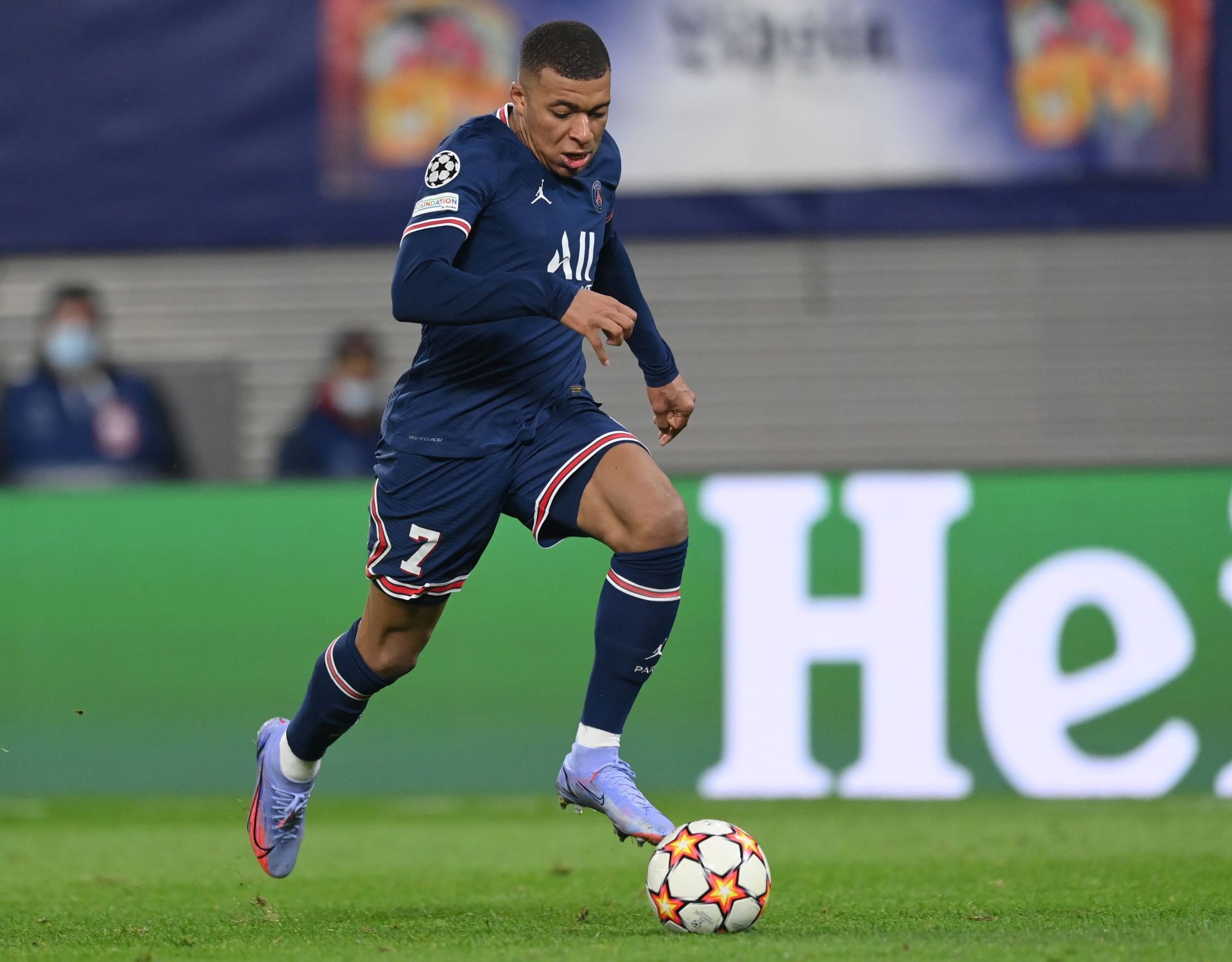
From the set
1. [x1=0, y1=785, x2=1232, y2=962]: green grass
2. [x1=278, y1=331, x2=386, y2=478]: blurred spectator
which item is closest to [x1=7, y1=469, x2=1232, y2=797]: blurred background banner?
[x1=0, y1=785, x2=1232, y2=962]: green grass

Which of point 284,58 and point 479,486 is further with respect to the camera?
point 284,58

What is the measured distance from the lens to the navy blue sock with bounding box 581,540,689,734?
442 cm

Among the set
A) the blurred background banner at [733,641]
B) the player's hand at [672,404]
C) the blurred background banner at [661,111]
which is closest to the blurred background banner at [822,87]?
the blurred background banner at [661,111]

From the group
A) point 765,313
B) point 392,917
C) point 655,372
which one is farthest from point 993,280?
point 392,917

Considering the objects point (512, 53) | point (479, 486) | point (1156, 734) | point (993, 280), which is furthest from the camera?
point (993, 280)

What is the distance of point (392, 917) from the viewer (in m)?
4.68

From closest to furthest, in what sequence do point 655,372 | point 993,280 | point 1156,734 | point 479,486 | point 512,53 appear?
1. point 479,486
2. point 655,372
3. point 1156,734
4. point 512,53
5. point 993,280

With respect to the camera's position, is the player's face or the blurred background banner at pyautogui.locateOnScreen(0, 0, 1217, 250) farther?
the blurred background banner at pyautogui.locateOnScreen(0, 0, 1217, 250)

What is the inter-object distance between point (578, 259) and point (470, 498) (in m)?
0.64

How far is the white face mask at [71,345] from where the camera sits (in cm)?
959

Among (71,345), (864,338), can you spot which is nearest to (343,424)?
(71,345)

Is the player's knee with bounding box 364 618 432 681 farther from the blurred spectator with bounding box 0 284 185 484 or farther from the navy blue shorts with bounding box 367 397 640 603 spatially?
the blurred spectator with bounding box 0 284 185 484

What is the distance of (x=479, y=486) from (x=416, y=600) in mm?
351

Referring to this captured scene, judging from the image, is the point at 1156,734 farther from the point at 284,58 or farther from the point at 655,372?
the point at 284,58
